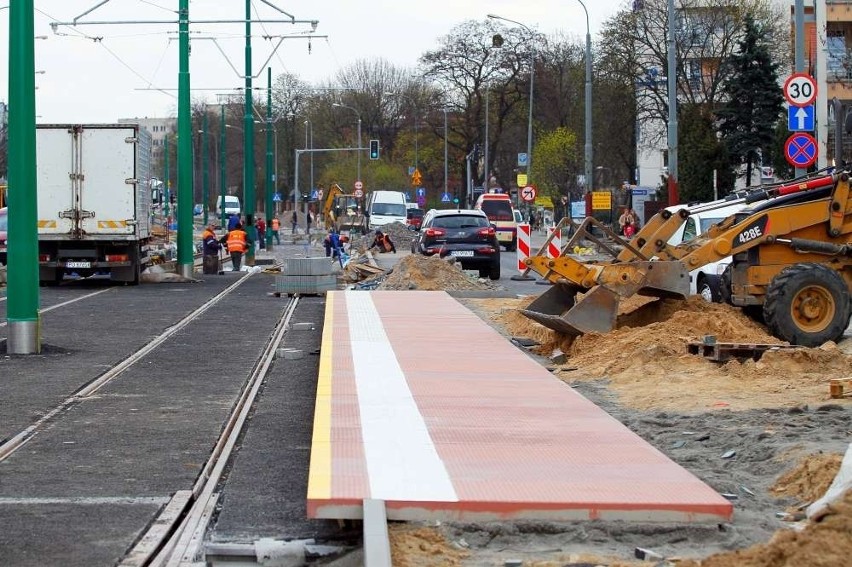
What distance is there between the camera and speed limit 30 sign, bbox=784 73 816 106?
2402 centimetres

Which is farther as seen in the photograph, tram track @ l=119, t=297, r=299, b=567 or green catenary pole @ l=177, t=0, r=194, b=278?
green catenary pole @ l=177, t=0, r=194, b=278

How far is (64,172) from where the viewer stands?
98.9ft

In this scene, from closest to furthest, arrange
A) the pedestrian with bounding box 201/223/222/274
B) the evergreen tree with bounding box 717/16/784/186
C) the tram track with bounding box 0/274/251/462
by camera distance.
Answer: the tram track with bounding box 0/274/251/462
the pedestrian with bounding box 201/223/222/274
the evergreen tree with bounding box 717/16/784/186

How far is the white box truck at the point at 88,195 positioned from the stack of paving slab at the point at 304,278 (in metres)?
4.53

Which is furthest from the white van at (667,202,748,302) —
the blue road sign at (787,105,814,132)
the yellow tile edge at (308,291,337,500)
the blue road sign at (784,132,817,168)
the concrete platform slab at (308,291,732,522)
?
the yellow tile edge at (308,291,337,500)

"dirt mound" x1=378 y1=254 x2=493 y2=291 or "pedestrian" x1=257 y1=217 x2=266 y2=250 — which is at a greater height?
"pedestrian" x1=257 y1=217 x2=266 y2=250

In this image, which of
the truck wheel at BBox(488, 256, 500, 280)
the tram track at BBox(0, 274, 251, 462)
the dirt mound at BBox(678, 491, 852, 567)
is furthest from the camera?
the truck wheel at BBox(488, 256, 500, 280)

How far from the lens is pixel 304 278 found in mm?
28141

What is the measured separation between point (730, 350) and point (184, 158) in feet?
77.7

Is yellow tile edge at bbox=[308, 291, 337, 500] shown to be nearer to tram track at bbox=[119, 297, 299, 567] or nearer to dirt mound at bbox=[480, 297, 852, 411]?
tram track at bbox=[119, 297, 299, 567]

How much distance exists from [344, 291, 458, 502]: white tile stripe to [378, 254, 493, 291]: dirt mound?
12.8m

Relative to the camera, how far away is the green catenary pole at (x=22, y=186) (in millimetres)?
16016

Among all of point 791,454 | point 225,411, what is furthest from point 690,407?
point 225,411

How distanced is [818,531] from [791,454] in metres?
3.03
